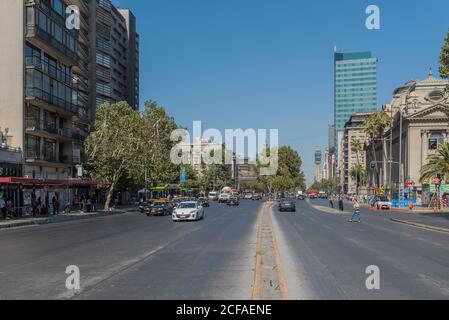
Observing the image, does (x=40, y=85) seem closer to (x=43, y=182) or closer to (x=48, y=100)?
(x=48, y=100)

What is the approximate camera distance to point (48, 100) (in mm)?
49938

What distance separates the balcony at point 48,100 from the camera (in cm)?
4656

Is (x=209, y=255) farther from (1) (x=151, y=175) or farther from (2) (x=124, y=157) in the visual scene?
(1) (x=151, y=175)

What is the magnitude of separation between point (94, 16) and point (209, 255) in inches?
3172

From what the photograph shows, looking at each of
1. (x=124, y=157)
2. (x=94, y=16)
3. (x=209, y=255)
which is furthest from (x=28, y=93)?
(x=94, y=16)

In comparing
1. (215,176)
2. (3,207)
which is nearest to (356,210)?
(3,207)

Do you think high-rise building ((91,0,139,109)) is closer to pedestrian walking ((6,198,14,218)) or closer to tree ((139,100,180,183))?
tree ((139,100,180,183))

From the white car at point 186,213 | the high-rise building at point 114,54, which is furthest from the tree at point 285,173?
the white car at point 186,213

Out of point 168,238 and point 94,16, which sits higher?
point 94,16

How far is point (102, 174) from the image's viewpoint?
55031 mm

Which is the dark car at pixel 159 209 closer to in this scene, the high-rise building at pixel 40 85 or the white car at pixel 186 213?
the high-rise building at pixel 40 85

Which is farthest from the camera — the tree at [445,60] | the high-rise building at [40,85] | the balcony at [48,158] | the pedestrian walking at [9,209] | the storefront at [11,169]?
the balcony at [48,158]

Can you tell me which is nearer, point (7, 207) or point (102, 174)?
point (7, 207)

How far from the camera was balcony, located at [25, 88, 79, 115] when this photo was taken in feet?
153
